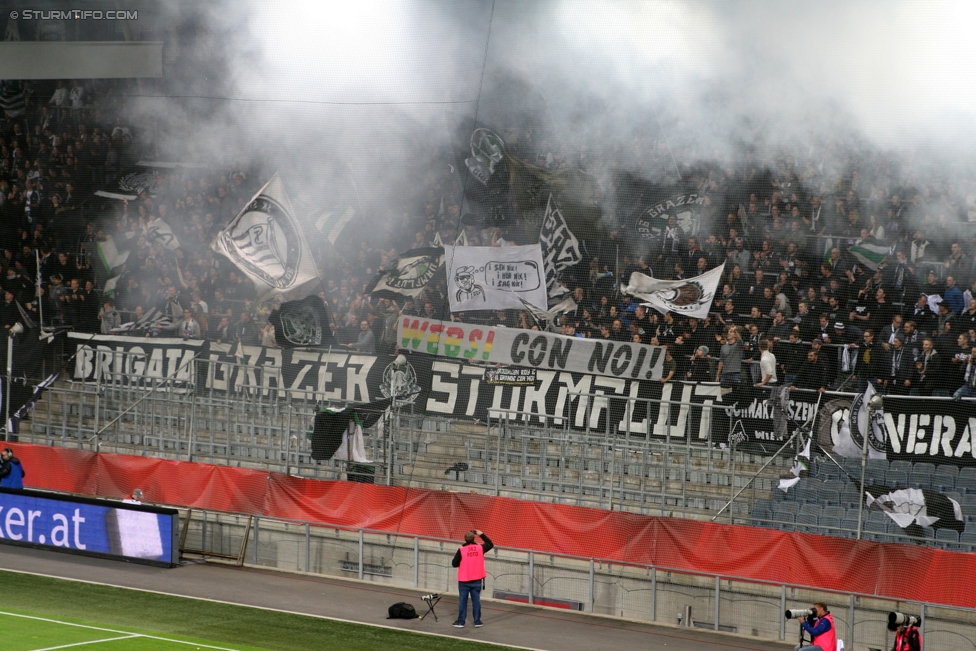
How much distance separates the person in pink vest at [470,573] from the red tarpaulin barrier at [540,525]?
1721mm

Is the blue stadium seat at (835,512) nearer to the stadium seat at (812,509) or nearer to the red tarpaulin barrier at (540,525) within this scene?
the stadium seat at (812,509)

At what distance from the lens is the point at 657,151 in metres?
19.3

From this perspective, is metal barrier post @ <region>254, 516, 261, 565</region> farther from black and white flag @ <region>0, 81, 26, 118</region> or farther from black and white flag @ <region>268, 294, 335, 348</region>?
black and white flag @ <region>0, 81, 26, 118</region>

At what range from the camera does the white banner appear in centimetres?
1928

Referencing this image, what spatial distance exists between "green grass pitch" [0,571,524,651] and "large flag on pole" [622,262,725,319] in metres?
8.02

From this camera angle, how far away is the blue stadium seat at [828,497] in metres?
13.7

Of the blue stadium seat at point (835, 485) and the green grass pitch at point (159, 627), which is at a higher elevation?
the blue stadium seat at point (835, 485)

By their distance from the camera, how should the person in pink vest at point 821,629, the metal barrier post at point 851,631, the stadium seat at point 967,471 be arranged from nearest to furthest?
the person in pink vest at point 821,629, the metal barrier post at point 851,631, the stadium seat at point 967,471

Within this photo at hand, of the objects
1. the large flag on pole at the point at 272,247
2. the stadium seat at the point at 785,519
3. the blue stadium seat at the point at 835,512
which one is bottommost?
the stadium seat at the point at 785,519

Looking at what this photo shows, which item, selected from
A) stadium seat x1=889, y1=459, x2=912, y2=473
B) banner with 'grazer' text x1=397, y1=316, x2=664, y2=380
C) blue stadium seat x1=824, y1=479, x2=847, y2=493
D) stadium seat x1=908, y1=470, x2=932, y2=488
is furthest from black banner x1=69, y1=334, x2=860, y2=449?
stadium seat x1=908, y1=470, x2=932, y2=488

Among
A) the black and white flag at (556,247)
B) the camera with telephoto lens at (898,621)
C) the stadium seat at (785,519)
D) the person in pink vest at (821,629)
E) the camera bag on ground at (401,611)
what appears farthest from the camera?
the black and white flag at (556,247)

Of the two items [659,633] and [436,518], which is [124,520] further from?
[659,633]

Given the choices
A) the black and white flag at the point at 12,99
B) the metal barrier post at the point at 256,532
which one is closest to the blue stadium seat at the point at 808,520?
the metal barrier post at the point at 256,532

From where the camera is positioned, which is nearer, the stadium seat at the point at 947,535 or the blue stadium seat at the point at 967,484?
the stadium seat at the point at 947,535
